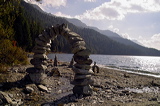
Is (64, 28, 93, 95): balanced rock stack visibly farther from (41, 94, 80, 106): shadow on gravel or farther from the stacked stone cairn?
(41, 94, 80, 106): shadow on gravel

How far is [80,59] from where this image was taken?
12.5 meters

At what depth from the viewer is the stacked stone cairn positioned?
12242 mm

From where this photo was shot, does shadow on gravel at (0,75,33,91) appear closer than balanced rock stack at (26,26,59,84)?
Yes

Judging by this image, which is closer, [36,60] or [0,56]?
[0,56]

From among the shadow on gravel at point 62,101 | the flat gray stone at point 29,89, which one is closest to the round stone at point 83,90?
the shadow on gravel at point 62,101

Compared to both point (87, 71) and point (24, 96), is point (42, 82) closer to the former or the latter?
point (24, 96)

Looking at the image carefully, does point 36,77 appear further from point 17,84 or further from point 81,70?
point 81,70

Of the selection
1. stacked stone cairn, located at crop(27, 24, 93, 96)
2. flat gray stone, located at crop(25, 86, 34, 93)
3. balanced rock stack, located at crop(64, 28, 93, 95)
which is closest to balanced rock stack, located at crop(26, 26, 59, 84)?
stacked stone cairn, located at crop(27, 24, 93, 96)

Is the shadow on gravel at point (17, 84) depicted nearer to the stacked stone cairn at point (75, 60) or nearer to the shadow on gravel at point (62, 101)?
the stacked stone cairn at point (75, 60)

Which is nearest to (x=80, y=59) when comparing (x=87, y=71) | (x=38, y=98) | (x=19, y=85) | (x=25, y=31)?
(x=87, y=71)

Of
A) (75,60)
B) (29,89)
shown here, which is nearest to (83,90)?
(75,60)

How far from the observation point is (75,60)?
12805mm

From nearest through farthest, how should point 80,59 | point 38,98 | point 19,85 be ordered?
point 38,98, point 80,59, point 19,85

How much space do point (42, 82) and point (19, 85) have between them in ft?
8.26
